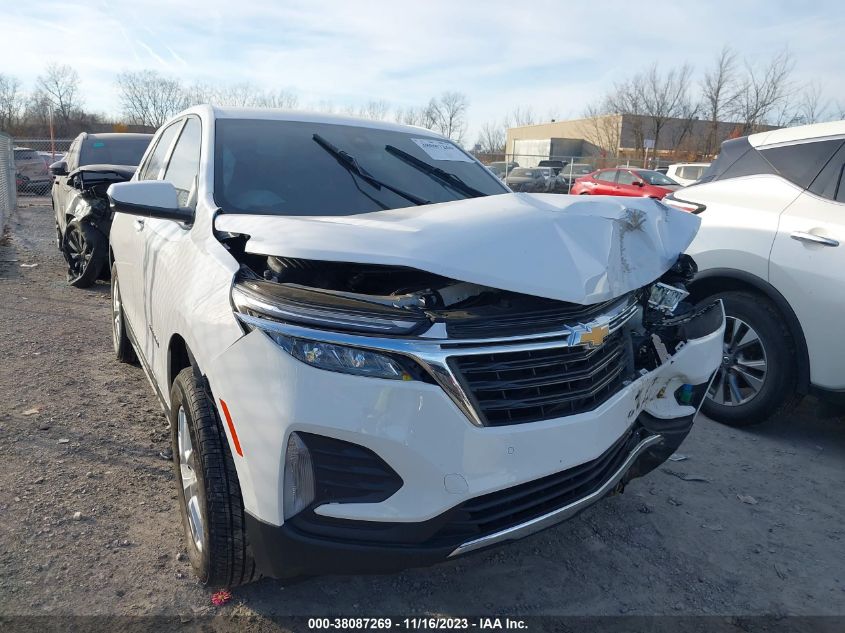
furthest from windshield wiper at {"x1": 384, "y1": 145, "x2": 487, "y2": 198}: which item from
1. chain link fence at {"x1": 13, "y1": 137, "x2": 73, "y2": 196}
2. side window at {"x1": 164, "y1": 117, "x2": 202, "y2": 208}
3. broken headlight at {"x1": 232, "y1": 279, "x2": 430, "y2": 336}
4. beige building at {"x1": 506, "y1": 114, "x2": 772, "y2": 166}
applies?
beige building at {"x1": 506, "y1": 114, "x2": 772, "y2": 166}

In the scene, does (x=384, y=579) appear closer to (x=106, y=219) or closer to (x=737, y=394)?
(x=737, y=394)

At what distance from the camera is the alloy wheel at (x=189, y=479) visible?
2.36 m

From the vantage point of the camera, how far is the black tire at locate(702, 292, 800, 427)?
4.03 metres

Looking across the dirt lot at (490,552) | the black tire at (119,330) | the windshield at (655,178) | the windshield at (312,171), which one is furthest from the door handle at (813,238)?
the windshield at (655,178)

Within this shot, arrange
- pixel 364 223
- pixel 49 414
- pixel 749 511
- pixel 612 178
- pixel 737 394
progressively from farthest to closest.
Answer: pixel 612 178
pixel 737 394
pixel 49 414
pixel 749 511
pixel 364 223

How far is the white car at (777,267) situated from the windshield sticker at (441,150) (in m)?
1.76

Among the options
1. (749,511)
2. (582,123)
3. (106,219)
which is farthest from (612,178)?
(582,123)

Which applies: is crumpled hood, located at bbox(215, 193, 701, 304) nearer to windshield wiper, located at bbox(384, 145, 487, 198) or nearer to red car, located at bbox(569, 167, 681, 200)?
windshield wiper, located at bbox(384, 145, 487, 198)

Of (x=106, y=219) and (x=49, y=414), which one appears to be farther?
(x=106, y=219)

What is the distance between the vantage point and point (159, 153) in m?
4.27

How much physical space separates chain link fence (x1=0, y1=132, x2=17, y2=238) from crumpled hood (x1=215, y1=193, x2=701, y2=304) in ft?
38.1

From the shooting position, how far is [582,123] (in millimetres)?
61469

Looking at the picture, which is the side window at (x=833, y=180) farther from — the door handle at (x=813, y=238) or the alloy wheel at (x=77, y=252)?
the alloy wheel at (x=77, y=252)

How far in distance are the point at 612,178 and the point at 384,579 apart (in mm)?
20033
